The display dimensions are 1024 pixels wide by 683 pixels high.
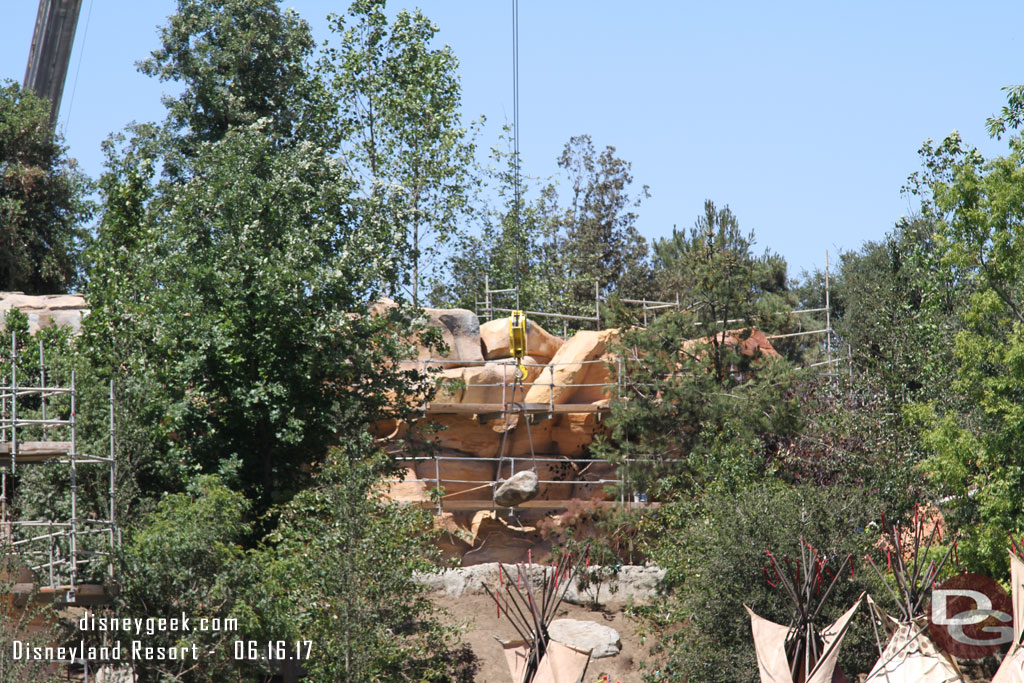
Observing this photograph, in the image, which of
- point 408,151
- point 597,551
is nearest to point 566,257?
point 408,151

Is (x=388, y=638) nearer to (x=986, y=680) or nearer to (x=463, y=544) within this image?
(x=463, y=544)

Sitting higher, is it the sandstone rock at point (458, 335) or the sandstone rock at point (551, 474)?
the sandstone rock at point (458, 335)

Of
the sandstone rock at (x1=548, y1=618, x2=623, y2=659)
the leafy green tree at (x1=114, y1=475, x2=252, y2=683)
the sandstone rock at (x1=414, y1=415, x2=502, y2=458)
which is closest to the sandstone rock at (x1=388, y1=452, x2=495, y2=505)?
the sandstone rock at (x1=414, y1=415, x2=502, y2=458)

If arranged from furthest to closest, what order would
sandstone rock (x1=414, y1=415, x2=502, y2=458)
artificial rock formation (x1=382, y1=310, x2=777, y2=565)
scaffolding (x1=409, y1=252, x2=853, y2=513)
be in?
sandstone rock (x1=414, y1=415, x2=502, y2=458), artificial rock formation (x1=382, y1=310, x2=777, y2=565), scaffolding (x1=409, y1=252, x2=853, y2=513)

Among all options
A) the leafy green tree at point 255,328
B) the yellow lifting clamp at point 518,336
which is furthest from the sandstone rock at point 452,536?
the leafy green tree at point 255,328

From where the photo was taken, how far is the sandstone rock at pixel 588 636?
22.1 metres

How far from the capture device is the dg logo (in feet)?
64.0

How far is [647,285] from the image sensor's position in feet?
137

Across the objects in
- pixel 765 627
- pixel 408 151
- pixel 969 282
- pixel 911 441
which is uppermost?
pixel 408 151

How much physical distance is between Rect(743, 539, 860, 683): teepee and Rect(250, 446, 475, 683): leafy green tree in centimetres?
557

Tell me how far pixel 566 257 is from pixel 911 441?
65.2 feet

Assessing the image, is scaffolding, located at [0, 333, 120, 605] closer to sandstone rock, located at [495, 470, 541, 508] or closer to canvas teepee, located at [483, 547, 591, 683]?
canvas teepee, located at [483, 547, 591, 683]

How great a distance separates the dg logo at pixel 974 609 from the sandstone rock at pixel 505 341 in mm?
13136

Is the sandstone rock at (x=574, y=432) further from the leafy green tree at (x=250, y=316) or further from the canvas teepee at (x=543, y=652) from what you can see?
the canvas teepee at (x=543, y=652)
